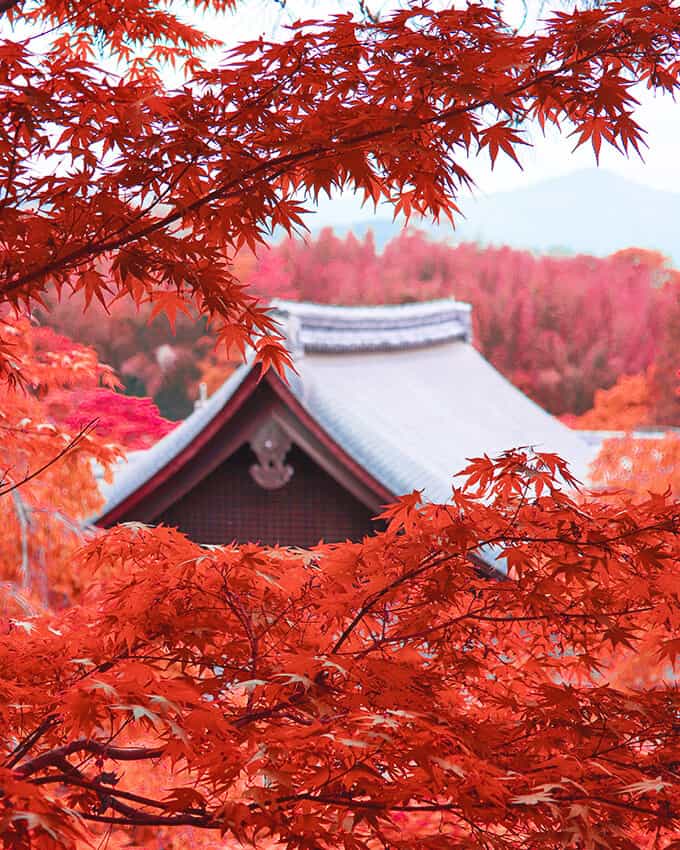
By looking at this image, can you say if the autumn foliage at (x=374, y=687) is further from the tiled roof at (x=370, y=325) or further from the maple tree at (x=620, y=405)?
the maple tree at (x=620, y=405)

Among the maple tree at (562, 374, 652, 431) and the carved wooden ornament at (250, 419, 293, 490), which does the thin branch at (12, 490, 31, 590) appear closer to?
the carved wooden ornament at (250, 419, 293, 490)

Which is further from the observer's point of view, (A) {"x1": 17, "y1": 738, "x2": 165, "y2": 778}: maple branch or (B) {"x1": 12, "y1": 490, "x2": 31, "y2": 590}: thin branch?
(B) {"x1": 12, "y1": 490, "x2": 31, "y2": 590}: thin branch

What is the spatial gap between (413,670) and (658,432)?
63.6ft

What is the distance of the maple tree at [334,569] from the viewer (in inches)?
70.2

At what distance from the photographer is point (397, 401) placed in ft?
33.3

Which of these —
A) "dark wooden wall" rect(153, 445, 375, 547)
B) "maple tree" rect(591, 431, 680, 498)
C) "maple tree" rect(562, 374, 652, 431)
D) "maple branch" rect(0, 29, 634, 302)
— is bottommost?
"maple tree" rect(562, 374, 652, 431)

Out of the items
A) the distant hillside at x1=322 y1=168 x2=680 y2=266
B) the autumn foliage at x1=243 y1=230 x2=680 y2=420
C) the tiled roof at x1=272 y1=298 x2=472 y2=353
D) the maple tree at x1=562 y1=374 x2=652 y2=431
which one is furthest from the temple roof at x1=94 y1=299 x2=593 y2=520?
the distant hillside at x1=322 y1=168 x2=680 y2=266

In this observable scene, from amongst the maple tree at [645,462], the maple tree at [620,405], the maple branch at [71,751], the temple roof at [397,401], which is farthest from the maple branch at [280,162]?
the maple tree at [620,405]

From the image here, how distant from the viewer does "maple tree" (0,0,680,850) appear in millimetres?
1782

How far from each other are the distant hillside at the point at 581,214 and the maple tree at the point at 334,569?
39.9 metres

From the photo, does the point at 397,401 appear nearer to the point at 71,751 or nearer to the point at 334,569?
the point at 334,569

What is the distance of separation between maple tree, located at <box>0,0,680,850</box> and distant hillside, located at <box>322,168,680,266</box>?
1571 inches

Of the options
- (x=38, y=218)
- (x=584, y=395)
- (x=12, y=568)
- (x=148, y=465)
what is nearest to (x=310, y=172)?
(x=38, y=218)

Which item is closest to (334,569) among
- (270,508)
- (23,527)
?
(23,527)
